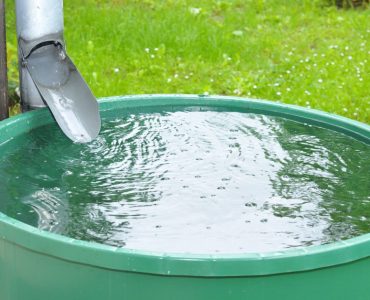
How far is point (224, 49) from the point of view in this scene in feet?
20.5

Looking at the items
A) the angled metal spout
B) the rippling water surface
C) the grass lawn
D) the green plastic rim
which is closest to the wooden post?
the angled metal spout

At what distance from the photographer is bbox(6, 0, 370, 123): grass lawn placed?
551 cm

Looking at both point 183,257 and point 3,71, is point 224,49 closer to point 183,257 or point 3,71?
point 3,71

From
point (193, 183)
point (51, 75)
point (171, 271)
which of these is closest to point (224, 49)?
point (51, 75)

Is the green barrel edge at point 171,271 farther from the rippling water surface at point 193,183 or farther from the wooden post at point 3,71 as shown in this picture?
the wooden post at point 3,71

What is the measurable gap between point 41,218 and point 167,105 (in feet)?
4.08

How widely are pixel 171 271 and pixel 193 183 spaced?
0.90m

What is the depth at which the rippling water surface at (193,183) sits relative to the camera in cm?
238

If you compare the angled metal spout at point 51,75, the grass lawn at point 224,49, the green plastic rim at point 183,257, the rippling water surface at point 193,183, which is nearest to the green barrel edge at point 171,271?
the green plastic rim at point 183,257

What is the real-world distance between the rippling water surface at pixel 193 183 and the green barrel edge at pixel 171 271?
256 millimetres

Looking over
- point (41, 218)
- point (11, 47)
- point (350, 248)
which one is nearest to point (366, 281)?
point (350, 248)

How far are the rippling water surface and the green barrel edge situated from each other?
0.84 feet

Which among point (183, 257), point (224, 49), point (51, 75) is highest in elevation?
point (51, 75)

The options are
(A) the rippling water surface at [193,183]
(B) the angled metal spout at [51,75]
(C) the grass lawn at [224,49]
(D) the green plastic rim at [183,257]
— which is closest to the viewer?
(D) the green plastic rim at [183,257]
